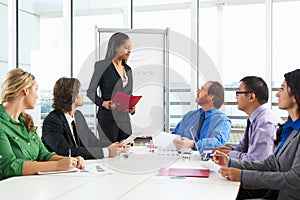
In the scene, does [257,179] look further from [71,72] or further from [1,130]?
[71,72]

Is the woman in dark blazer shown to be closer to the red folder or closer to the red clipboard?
the red folder

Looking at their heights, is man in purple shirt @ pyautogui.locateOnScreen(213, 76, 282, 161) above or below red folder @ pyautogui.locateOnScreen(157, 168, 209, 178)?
above

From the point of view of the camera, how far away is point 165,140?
8.96 feet

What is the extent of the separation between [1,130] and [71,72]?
3.05m

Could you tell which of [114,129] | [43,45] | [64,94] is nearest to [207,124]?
[114,129]

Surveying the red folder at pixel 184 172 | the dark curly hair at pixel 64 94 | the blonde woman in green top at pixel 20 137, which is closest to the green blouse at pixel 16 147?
the blonde woman in green top at pixel 20 137

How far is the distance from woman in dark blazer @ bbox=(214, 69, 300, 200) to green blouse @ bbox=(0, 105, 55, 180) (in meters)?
1.09

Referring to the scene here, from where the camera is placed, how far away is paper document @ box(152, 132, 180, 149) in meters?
2.71

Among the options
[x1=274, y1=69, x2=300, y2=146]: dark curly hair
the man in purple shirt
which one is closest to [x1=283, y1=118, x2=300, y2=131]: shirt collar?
[x1=274, y1=69, x2=300, y2=146]: dark curly hair

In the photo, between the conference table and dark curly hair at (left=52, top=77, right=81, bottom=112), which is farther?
dark curly hair at (left=52, top=77, right=81, bottom=112)

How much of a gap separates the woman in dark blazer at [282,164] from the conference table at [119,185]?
0.26 ft

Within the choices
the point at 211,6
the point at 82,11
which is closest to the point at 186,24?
the point at 211,6

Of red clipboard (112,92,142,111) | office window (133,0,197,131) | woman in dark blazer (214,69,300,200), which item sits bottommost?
woman in dark blazer (214,69,300,200)

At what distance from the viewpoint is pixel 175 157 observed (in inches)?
99.0
